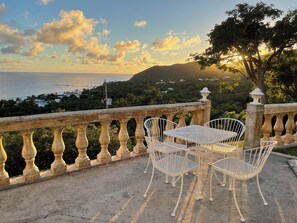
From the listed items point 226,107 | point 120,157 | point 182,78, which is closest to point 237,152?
point 120,157

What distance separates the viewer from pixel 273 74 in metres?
15.2

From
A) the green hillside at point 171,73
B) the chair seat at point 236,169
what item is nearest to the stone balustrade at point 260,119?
the chair seat at point 236,169

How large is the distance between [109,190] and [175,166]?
0.91 meters

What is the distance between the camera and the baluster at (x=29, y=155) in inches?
114

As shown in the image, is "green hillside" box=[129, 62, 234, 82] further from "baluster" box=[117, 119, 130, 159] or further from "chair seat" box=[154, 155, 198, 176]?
"chair seat" box=[154, 155, 198, 176]

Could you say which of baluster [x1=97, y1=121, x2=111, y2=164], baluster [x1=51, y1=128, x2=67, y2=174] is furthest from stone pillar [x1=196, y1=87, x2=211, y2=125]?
baluster [x1=51, y1=128, x2=67, y2=174]

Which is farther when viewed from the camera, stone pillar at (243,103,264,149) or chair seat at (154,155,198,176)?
stone pillar at (243,103,264,149)

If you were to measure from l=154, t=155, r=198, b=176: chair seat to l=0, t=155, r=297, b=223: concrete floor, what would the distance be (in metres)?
0.41

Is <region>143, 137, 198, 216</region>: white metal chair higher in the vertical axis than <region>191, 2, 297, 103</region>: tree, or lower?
lower

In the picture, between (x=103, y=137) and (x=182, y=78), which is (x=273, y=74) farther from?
(x=182, y=78)

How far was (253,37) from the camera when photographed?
1328 centimetres

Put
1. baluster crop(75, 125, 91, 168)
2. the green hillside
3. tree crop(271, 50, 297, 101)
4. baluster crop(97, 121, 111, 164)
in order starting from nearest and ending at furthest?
1. baluster crop(75, 125, 91, 168)
2. baluster crop(97, 121, 111, 164)
3. tree crop(271, 50, 297, 101)
4. the green hillside

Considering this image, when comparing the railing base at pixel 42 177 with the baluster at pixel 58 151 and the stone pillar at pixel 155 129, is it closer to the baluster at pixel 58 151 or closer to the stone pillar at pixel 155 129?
the baluster at pixel 58 151

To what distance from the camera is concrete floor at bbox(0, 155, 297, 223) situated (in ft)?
7.61
